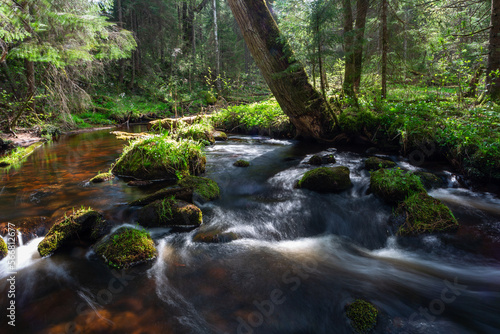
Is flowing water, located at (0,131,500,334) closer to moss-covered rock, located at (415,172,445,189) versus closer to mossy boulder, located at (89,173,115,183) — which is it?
moss-covered rock, located at (415,172,445,189)

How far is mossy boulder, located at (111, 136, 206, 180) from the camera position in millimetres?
5730

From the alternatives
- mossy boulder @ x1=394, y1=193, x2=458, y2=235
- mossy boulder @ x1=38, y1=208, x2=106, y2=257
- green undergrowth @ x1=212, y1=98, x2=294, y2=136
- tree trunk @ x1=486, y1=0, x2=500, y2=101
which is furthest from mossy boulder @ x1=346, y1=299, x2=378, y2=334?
green undergrowth @ x1=212, y1=98, x2=294, y2=136

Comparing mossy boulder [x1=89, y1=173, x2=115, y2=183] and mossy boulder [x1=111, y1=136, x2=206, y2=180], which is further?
mossy boulder [x1=111, y1=136, x2=206, y2=180]

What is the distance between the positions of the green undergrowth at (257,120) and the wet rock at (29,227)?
8.05 meters

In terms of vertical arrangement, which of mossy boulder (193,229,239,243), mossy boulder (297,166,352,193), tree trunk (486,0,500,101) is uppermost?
tree trunk (486,0,500,101)

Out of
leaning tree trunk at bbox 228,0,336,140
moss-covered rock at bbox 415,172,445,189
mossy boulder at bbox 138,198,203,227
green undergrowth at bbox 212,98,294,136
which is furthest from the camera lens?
green undergrowth at bbox 212,98,294,136

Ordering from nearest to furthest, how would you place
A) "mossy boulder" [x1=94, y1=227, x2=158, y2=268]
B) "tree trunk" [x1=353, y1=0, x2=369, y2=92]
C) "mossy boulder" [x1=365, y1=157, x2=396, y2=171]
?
"mossy boulder" [x1=94, y1=227, x2=158, y2=268]
"mossy boulder" [x1=365, y1=157, x2=396, y2=171]
"tree trunk" [x1=353, y1=0, x2=369, y2=92]

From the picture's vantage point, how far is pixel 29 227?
3611mm

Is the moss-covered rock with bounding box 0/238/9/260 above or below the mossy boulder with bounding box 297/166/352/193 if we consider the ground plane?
below

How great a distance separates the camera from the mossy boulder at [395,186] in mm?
4281

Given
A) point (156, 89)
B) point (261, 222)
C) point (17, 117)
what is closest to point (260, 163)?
point (261, 222)

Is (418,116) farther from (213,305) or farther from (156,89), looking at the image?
(156,89)

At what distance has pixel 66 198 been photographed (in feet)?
15.1

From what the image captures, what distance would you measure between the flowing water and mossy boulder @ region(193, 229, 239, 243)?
0.32ft
